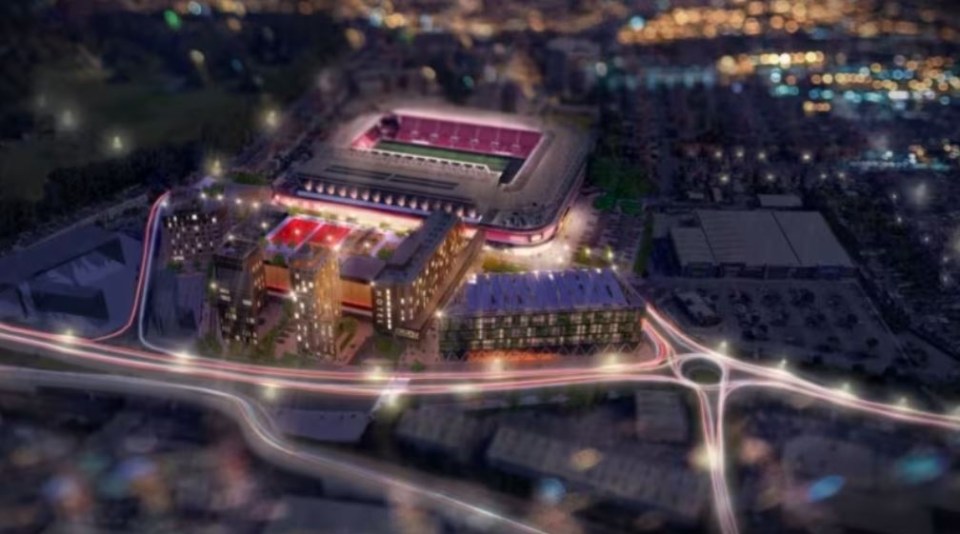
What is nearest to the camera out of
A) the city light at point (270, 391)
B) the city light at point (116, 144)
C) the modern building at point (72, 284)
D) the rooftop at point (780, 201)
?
the city light at point (270, 391)

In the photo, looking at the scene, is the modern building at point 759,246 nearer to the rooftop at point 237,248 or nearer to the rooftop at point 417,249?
the rooftop at point 417,249

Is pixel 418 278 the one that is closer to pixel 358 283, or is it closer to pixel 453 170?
pixel 358 283

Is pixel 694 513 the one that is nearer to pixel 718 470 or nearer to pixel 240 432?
pixel 718 470

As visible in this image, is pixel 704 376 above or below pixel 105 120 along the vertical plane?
below

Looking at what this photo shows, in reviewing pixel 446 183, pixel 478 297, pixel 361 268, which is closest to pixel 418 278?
pixel 478 297

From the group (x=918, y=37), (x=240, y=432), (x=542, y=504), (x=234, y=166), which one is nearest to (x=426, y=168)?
(x=234, y=166)

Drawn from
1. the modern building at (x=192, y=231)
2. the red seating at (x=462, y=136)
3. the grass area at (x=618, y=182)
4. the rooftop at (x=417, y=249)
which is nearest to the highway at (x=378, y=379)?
the rooftop at (x=417, y=249)
